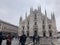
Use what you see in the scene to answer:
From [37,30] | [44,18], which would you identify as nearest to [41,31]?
[37,30]

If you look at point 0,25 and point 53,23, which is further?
point 0,25

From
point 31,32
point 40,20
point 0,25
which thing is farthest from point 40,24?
point 0,25

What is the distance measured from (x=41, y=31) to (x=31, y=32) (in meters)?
3.95

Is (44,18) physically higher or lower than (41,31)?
Result: higher

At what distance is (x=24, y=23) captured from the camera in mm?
46156

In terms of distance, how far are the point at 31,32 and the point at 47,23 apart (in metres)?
7.16

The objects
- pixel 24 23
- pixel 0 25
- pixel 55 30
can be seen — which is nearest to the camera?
pixel 55 30

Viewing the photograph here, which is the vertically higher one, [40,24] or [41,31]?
[40,24]

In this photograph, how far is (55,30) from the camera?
4338 cm

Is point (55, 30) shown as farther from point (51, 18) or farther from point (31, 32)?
point (31, 32)

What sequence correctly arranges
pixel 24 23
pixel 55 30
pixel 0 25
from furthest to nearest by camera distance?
1. pixel 0 25
2. pixel 24 23
3. pixel 55 30

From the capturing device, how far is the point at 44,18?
1764 inches

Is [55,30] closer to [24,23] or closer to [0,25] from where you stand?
[24,23]

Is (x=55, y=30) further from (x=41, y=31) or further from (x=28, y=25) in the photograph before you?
(x=28, y=25)
